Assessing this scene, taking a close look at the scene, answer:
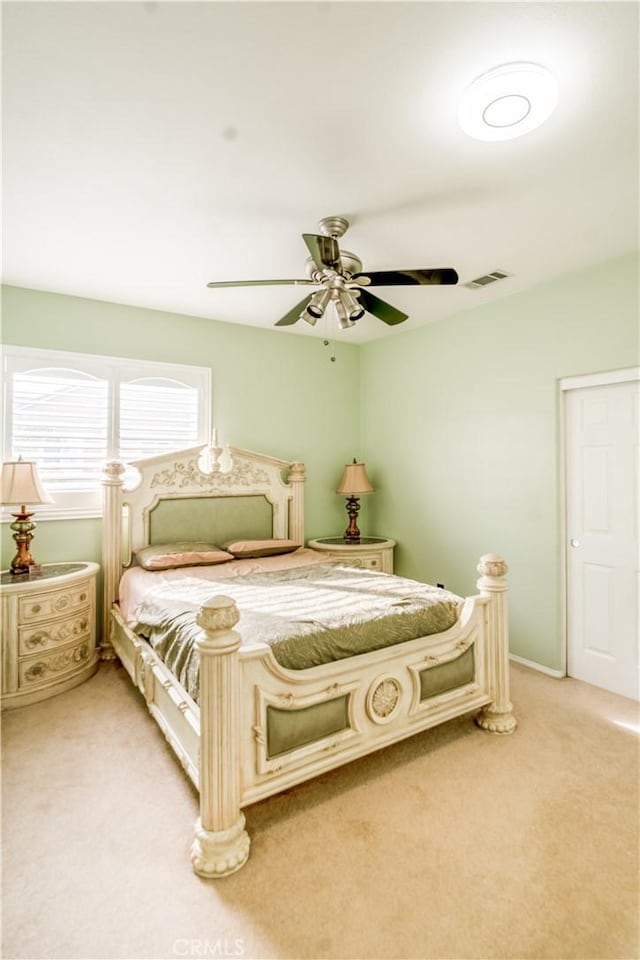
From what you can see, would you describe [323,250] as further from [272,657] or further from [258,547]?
[258,547]

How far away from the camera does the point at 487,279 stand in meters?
3.19

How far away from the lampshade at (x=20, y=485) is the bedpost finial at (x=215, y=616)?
1.95 m

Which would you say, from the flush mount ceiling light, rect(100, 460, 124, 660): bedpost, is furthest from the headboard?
the flush mount ceiling light

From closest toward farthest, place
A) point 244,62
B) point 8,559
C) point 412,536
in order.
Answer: point 244,62 → point 8,559 → point 412,536

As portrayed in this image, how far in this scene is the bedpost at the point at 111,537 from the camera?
3.43 metres

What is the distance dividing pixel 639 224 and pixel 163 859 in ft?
12.3

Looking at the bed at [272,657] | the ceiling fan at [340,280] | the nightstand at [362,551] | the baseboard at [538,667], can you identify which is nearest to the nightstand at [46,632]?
the bed at [272,657]

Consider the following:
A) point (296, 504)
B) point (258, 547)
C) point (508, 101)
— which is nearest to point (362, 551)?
point (296, 504)

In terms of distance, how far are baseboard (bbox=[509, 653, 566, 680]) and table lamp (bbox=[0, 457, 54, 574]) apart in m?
3.59

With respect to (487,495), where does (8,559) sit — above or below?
below

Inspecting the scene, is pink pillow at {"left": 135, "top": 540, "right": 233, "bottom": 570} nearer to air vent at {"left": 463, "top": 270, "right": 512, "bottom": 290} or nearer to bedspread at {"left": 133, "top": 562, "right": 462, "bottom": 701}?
bedspread at {"left": 133, "top": 562, "right": 462, "bottom": 701}

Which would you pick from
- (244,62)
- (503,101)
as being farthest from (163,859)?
(503,101)

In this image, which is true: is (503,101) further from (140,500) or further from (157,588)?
(140,500)

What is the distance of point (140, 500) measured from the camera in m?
3.58
